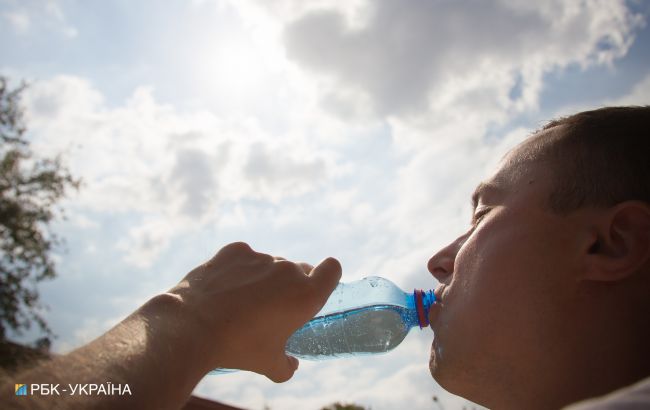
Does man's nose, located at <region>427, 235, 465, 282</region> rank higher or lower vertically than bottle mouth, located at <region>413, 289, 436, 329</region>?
higher

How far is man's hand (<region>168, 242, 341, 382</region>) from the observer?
69.8 inches

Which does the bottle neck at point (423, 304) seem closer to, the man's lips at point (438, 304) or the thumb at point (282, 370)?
the man's lips at point (438, 304)

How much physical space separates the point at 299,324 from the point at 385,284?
174 cm

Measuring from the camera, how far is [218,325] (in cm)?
177

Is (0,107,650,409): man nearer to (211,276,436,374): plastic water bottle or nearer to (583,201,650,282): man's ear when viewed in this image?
(583,201,650,282): man's ear

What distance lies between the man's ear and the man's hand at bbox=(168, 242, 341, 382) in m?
1.07

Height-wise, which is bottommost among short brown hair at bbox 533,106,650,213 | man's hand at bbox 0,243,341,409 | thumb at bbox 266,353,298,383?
thumb at bbox 266,353,298,383

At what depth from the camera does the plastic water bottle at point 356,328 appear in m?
3.40

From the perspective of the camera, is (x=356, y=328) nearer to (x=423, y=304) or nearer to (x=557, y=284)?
(x=423, y=304)

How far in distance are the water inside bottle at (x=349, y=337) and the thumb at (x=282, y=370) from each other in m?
1.30

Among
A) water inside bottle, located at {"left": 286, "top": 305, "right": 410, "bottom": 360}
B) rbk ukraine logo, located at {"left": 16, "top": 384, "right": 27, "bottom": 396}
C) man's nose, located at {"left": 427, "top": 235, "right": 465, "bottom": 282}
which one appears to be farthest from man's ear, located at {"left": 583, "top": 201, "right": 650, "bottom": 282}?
rbk ukraine logo, located at {"left": 16, "top": 384, "right": 27, "bottom": 396}

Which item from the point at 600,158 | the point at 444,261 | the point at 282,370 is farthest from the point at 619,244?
the point at 282,370

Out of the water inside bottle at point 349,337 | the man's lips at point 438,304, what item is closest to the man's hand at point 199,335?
the man's lips at point 438,304

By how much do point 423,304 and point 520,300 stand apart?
90 centimetres
